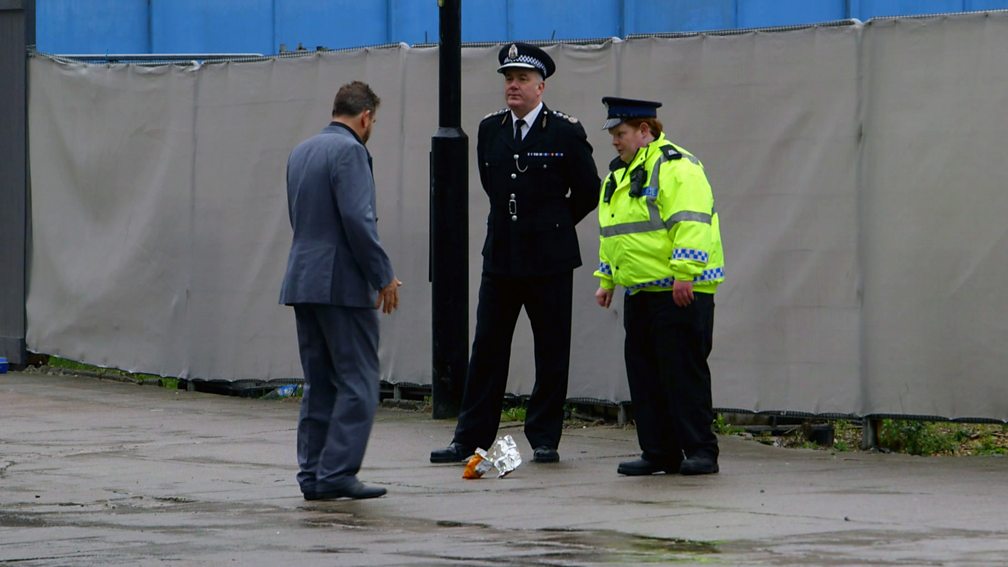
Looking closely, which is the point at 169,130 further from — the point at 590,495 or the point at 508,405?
the point at 590,495

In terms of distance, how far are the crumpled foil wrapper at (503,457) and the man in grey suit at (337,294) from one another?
2.61 ft

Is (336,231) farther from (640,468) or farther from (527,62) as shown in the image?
(640,468)

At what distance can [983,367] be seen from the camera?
31.9 ft

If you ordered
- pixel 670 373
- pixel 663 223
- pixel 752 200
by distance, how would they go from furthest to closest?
pixel 752 200 → pixel 670 373 → pixel 663 223

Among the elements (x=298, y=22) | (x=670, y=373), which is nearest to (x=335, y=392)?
(x=670, y=373)

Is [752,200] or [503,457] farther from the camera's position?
[752,200]

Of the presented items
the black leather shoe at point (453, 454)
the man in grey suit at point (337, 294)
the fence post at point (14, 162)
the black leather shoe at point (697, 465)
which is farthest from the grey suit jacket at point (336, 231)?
the fence post at point (14, 162)

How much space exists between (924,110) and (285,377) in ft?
16.7

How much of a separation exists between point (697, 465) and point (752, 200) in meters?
2.03

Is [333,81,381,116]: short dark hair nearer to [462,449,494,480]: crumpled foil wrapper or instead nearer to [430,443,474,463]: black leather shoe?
[462,449,494,480]: crumpled foil wrapper

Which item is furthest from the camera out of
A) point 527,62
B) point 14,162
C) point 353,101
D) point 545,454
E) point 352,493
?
point 14,162

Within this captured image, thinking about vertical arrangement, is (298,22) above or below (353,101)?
above

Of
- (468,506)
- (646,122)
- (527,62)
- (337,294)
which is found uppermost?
(527,62)

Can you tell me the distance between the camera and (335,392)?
867 cm
